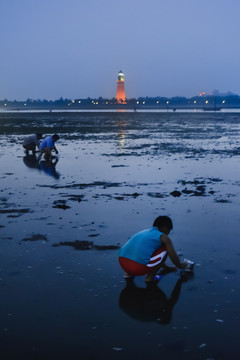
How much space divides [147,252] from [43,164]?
1313 centimetres

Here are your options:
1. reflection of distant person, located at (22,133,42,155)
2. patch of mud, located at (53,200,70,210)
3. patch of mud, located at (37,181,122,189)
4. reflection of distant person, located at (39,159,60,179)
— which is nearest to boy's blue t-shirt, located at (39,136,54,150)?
reflection of distant person, located at (39,159,60,179)

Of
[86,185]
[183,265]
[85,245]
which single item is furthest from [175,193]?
[183,265]

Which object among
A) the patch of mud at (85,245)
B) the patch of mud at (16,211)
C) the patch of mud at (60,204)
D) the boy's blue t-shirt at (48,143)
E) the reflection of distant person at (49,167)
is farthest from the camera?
the boy's blue t-shirt at (48,143)

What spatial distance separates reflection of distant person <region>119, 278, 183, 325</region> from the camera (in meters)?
5.14

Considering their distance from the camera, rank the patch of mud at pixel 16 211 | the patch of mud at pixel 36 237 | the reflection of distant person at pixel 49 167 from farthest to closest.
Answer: the reflection of distant person at pixel 49 167 < the patch of mud at pixel 16 211 < the patch of mud at pixel 36 237

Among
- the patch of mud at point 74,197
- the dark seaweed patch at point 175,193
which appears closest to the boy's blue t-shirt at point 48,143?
the patch of mud at point 74,197

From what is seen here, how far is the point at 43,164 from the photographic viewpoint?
18406 millimetres

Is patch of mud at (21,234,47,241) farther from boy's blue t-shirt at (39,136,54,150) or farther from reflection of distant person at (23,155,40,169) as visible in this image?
boy's blue t-shirt at (39,136,54,150)

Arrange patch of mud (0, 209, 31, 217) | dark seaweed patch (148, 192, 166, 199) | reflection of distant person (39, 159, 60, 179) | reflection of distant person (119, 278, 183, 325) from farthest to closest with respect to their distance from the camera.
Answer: reflection of distant person (39, 159, 60, 179) → dark seaweed patch (148, 192, 166, 199) → patch of mud (0, 209, 31, 217) → reflection of distant person (119, 278, 183, 325)

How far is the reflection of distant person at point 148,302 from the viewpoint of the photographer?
5141 millimetres

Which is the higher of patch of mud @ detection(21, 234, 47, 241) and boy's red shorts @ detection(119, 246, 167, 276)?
boy's red shorts @ detection(119, 246, 167, 276)

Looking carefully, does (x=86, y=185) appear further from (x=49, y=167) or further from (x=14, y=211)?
(x=49, y=167)

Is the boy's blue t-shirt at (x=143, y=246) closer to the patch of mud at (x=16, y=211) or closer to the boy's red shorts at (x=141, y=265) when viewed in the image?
the boy's red shorts at (x=141, y=265)

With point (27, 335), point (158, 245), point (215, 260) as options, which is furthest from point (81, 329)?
point (215, 260)
